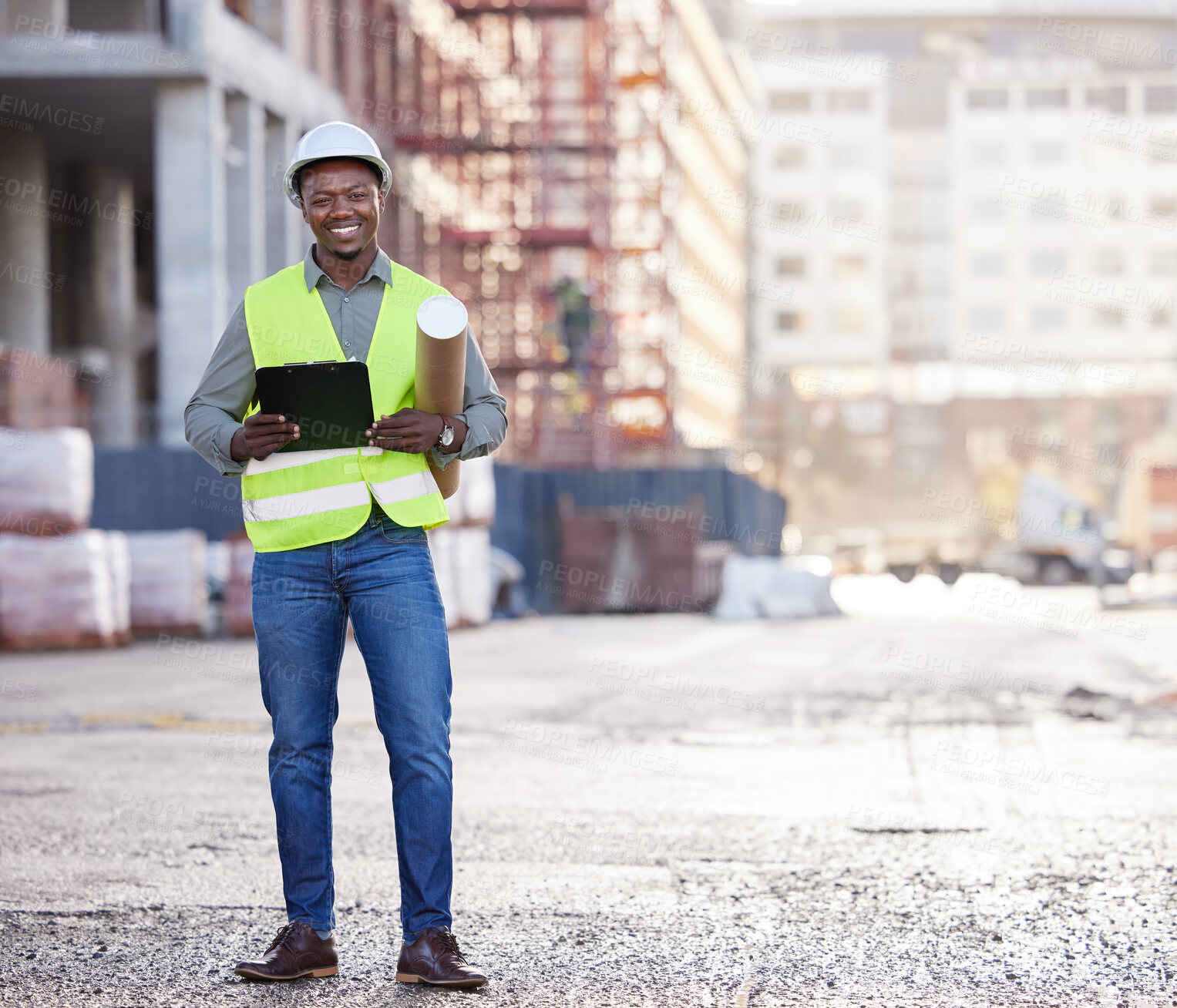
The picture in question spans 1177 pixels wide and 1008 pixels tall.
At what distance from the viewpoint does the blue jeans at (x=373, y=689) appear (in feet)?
13.7

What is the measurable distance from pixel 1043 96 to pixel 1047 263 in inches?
471

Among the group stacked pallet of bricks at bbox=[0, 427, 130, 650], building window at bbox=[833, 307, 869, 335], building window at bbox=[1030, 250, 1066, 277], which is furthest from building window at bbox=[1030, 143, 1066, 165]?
stacked pallet of bricks at bbox=[0, 427, 130, 650]

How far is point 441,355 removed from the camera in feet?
13.3

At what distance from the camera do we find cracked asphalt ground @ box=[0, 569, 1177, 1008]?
430cm

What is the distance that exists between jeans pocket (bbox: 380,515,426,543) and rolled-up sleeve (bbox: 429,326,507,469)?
0.17 m

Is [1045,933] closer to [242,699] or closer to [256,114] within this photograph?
[242,699]

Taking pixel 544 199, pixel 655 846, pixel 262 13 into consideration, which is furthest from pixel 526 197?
pixel 655 846

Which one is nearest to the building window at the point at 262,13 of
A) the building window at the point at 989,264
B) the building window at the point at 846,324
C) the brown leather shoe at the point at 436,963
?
the brown leather shoe at the point at 436,963

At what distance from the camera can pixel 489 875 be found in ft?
18.7

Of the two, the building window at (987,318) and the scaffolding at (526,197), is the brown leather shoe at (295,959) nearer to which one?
the scaffolding at (526,197)

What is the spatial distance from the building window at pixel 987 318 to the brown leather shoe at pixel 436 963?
115 meters

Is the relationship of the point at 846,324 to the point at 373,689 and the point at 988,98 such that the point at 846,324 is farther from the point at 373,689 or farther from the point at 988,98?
the point at 373,689

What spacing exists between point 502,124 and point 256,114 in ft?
39.7

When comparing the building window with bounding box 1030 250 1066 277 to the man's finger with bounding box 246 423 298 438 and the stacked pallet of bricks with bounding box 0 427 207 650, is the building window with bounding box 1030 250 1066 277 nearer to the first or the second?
the stacked pallet of bricks with bounding box 0 427 207 650
